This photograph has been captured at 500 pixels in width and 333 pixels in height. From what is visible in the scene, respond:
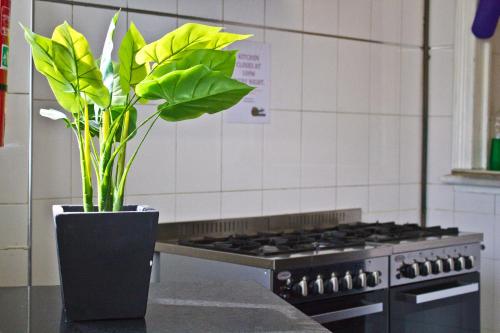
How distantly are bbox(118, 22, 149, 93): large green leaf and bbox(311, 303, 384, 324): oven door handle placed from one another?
1.10 m

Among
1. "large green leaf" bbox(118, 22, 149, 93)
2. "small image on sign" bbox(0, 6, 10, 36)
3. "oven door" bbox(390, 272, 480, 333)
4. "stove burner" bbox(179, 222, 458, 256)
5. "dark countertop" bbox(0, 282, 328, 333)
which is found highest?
"small image on sign" bbox(0, 6, 10, 36)

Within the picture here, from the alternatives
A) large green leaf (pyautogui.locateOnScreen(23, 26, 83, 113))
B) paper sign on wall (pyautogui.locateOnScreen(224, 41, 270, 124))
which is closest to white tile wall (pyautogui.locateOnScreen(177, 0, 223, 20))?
paper sign on wall (pyautogui.locateOnScreen(224, 41, 270, 124))

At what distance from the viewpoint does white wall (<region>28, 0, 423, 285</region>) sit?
2.20 meters

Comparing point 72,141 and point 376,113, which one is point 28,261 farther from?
point 376,113

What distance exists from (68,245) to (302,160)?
1789mm

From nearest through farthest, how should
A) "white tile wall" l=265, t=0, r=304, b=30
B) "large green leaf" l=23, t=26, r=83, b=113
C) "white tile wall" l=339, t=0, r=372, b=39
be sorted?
"large green leaf" l=23, t=26, r=83, b=113, "white tile wall" l=265, t=0, r=304, b=30, "white tile wall" l=339, t=0, r=372, b=39

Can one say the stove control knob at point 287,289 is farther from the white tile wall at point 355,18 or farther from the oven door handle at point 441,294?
the white tile wall at point 355,18

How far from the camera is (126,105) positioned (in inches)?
47.4

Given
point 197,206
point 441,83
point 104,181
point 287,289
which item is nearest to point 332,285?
point 287,289

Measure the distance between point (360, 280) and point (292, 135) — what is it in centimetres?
74

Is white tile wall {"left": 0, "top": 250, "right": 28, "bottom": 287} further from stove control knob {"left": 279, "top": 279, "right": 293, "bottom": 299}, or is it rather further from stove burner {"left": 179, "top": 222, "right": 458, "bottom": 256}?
stove control knob {"left": 279, "top": 279, "right": 293, "bottom": 299}

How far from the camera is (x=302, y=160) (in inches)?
112

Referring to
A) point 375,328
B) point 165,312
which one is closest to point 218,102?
point 165,312

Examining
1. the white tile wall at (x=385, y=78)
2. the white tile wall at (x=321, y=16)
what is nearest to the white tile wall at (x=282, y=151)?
the white tile wall at (x=321, y=16)
